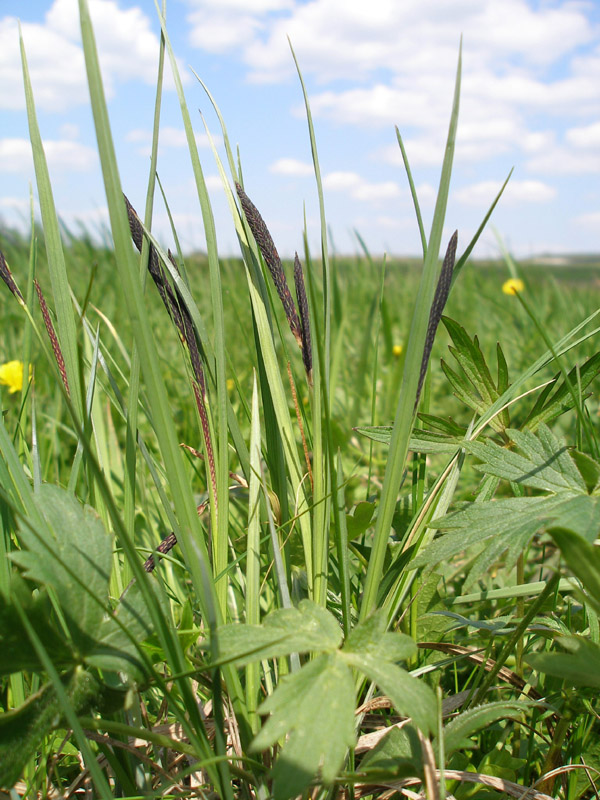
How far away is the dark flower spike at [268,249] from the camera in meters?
0.71

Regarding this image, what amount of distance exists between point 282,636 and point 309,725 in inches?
3.3

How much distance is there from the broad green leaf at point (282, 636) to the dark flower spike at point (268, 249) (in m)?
0.35

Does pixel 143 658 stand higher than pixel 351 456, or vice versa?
pixel 143 658

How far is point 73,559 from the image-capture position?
542mm

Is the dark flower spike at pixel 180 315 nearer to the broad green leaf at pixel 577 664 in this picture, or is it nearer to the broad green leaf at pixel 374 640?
the broad green leaf at pixel 374 640

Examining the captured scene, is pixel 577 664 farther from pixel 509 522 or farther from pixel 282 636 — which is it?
pixel 282 636

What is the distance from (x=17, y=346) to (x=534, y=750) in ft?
8.08

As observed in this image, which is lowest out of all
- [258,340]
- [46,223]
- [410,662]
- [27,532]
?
[410,662]

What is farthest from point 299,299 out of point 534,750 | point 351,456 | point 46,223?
point 351,456

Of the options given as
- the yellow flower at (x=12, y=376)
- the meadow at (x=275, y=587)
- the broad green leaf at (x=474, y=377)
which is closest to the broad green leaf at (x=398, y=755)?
the meadow at (x=275, y=587)

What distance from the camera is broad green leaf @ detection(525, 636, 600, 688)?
559 millimetres

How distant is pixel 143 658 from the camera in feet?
1.67

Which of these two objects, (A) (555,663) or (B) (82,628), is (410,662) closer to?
(A) (555,663)

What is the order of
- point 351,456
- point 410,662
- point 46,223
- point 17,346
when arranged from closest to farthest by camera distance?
point 46,223
point 410,662
point 351,456
point 17,346
